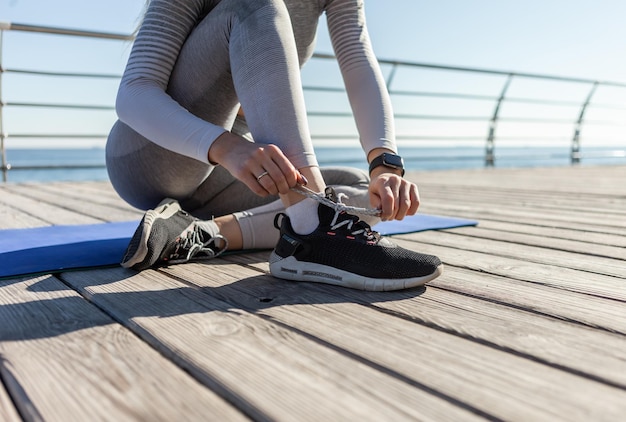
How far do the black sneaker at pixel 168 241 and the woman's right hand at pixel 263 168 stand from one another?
270 mm

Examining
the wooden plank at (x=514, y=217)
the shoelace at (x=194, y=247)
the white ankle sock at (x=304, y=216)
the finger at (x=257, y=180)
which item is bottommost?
the shoelace at (x=194, y=247)

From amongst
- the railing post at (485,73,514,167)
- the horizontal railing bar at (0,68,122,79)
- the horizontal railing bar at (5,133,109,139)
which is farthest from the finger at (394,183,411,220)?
the railing post at (485,73,514,167)

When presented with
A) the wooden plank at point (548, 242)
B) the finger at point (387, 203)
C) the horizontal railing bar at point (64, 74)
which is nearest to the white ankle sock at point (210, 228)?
the finger at point (387, 203)

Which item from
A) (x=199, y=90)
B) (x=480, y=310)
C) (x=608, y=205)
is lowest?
(x=480, y=310)

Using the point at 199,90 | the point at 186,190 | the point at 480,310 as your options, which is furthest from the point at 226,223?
the point at 480,310

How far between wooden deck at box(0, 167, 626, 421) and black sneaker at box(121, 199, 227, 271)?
35 millimetres

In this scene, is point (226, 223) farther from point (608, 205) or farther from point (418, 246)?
point (608, 205)

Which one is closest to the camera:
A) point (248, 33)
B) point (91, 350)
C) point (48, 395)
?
point (48, 395)

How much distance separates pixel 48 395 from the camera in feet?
1.92

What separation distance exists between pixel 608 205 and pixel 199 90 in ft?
5.94

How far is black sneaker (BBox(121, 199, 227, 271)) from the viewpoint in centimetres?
112

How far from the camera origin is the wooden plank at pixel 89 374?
55cm

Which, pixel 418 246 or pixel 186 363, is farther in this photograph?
pixel 418 246

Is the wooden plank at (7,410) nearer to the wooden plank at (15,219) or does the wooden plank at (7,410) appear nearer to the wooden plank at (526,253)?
the wooden plank at (526,253)
